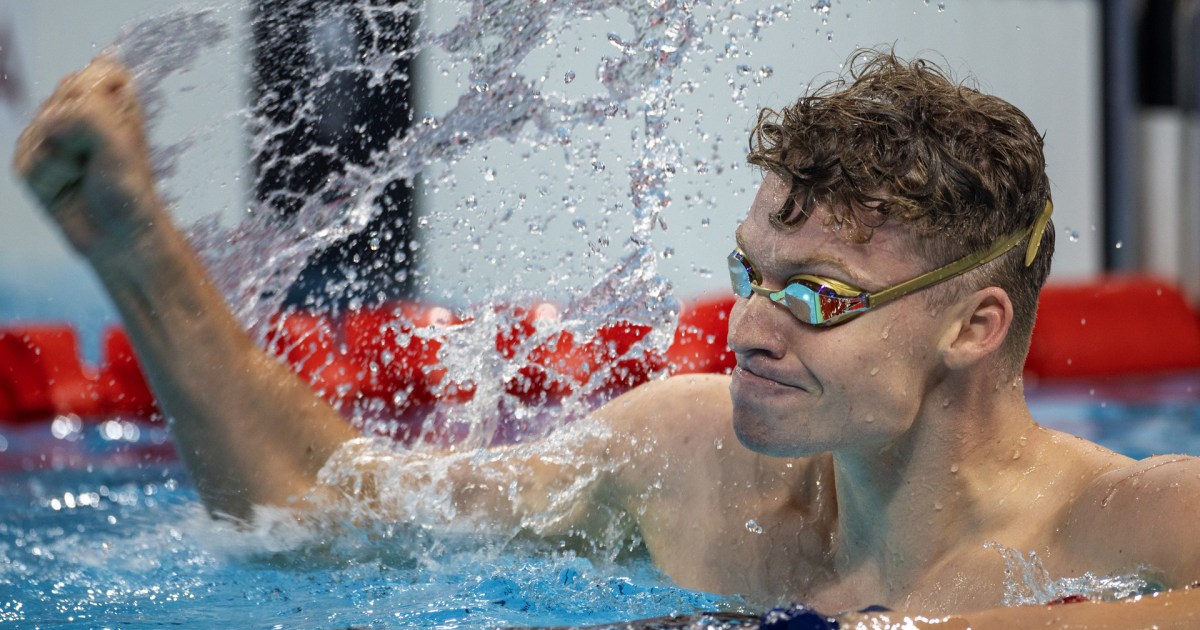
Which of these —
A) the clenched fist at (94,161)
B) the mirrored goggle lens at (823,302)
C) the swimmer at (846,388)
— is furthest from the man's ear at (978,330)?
the clenched fist at (94,161)

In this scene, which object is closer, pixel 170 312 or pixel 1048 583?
pixel 1048 583

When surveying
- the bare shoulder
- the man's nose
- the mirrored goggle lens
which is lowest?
the bare shoulder

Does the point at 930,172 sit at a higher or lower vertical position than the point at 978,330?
higher

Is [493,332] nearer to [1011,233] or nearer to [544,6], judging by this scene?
[544,6]

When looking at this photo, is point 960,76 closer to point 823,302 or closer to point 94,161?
point 823,302

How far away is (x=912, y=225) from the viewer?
5.02 ft

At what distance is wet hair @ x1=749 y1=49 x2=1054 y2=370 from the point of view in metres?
1.52

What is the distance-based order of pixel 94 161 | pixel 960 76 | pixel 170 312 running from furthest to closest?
1. pixel 960 76
2. pixel 170 312
3. pixel 94 161

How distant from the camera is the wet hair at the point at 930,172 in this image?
1.52 metres

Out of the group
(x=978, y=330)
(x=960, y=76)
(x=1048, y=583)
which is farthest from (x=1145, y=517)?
(x=960, y=76)

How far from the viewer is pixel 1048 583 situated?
1.57m

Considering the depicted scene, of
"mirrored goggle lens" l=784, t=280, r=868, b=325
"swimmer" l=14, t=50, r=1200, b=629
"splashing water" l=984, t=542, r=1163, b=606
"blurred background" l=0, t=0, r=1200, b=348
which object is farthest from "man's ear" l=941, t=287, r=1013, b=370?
"blurred background" l=0, t=0, r=1200, b=348

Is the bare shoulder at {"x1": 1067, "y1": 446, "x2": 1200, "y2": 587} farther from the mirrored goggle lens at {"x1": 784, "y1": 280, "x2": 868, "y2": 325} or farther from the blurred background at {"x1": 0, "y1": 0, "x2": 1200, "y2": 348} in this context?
the blurred background at {"x1": 0, "y1": 0, "x2": 1200, "y2": 348}

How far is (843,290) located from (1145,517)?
44 cm
